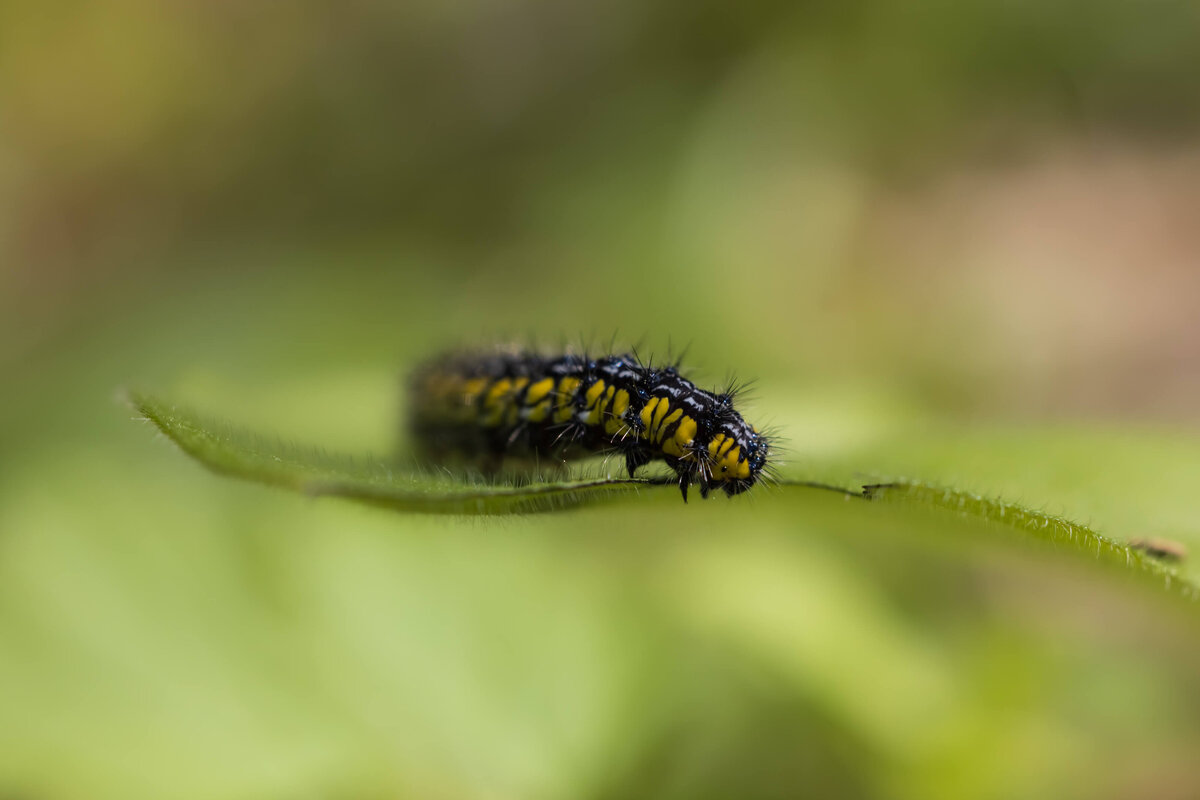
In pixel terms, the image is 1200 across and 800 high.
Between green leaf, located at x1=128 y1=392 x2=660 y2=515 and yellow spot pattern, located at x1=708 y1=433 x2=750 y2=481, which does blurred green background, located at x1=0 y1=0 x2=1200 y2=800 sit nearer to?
yellow spot pattern, located at x1=708 y1=433 x2=750 y2=481

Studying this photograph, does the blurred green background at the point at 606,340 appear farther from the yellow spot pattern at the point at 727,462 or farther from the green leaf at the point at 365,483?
the green leaf at the point at 365,483

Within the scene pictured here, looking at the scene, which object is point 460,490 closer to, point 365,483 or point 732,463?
point 365,483

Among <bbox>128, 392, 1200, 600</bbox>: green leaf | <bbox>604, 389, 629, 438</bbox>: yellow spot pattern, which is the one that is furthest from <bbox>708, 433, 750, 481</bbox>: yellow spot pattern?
<bbox>128, 392, 1200, 600</bbox>: green leaf

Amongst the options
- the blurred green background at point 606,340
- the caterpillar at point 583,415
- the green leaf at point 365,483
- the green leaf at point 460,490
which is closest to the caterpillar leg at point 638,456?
the caterpillar at point 583,415

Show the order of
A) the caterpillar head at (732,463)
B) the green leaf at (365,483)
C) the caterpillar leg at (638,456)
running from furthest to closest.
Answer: the caterpillar leg at (638,456), the caterpillar head at (732,463), the green leaf at (365,483)

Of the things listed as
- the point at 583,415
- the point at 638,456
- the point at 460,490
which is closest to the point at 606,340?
the point at 583,415

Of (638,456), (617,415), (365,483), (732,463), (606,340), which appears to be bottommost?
(365,483)
